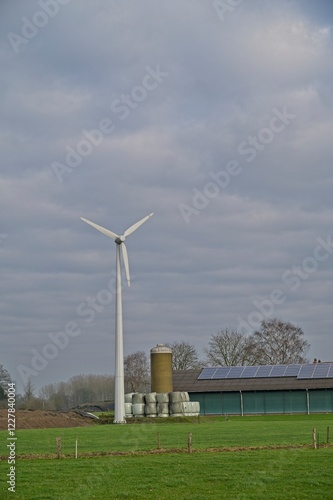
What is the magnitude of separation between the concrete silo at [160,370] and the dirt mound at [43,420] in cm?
1262

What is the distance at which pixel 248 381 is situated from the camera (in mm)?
90312

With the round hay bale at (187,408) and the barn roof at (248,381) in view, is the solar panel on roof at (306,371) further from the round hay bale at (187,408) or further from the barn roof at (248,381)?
the round hay bale at (187,408)

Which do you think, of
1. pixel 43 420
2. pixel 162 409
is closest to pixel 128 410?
pixel 162 409

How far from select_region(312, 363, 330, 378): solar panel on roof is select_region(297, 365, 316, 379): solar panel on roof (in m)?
0.50

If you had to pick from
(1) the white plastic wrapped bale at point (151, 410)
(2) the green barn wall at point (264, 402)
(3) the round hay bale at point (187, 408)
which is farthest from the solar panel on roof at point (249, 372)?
(1) the white plastic wrapped bale at point (151, 410)

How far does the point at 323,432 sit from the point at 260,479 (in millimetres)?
21176

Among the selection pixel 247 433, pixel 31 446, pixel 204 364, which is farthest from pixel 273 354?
pixel 31 446

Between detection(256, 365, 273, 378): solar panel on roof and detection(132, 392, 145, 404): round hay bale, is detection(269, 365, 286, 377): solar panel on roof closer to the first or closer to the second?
detection(256, 365, 273, 378): solar panel on roof

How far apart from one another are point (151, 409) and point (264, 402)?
16.8 m

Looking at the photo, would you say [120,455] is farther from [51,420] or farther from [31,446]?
[51,420]

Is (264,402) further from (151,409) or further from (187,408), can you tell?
(151,409)

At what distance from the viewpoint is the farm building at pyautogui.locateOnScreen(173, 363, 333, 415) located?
280 ft

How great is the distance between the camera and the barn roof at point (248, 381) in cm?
8631

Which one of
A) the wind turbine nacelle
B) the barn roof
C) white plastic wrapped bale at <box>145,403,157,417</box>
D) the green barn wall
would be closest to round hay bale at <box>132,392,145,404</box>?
white plastic wrapped bale at <box>145,403,157,417</box>
